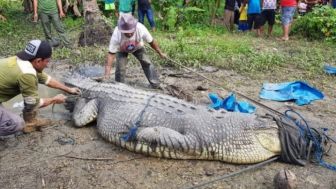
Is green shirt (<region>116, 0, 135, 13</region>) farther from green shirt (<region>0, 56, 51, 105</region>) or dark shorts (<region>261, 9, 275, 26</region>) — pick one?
green shirt (<region>0, 56, 51, 105</region>)

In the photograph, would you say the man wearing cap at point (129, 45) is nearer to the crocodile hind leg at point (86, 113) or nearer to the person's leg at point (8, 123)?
the crocodile hind leg at point (86, 113)

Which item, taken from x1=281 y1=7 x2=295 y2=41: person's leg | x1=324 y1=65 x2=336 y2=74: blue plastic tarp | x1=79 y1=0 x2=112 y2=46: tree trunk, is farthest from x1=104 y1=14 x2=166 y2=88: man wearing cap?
x1=281 y1=7 x2=295 y2=41: person's leg

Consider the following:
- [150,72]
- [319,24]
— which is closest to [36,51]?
[150,72]

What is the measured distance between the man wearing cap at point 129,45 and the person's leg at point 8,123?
1.98 m

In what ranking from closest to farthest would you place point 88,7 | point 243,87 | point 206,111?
point 206,111 → point 243,87 → point 88,7

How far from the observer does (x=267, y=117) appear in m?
4.81

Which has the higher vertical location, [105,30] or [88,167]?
[105,30]

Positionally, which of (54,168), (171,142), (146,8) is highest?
(146,8)

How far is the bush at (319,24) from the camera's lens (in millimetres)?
11047

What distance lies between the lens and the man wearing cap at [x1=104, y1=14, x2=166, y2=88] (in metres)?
6.22

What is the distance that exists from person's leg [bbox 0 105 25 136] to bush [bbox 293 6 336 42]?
868cm

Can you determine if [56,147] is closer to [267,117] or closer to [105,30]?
[267,117]

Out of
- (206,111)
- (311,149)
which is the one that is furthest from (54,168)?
(311,149)

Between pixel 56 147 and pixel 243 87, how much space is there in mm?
3639
